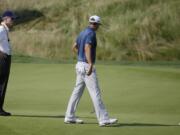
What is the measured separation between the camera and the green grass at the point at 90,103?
33.9 feet

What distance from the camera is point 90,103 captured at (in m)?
14.5

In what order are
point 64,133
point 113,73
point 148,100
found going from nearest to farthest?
point 64,133
point 148,100
point 113,73

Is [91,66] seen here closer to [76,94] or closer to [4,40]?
[76,94]

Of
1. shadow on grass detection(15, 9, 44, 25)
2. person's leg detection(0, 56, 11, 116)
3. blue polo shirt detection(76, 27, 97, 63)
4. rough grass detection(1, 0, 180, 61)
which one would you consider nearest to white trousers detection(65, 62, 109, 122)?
blue polo shirt detection(76, 27, 97, 63)

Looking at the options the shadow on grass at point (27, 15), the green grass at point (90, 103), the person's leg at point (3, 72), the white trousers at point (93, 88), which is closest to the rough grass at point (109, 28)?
the shadow on grass at point (27, 15)

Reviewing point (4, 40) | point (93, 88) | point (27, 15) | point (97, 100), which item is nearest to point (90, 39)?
point (93, 88)

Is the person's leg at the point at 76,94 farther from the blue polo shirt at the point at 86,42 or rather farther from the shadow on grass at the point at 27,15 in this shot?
the shadow on grass at the point at 27,15

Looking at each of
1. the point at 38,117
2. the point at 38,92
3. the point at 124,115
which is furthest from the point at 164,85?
the point at 38,117

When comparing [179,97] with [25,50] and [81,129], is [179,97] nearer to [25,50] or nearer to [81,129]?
[81,129]

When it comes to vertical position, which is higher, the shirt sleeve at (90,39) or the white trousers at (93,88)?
→ the shirt sleeve at (90,39)

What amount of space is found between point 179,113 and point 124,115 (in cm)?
130

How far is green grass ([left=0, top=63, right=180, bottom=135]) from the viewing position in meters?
10.3

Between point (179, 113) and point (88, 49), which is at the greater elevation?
point (88, 49)

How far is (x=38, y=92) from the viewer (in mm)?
15742
